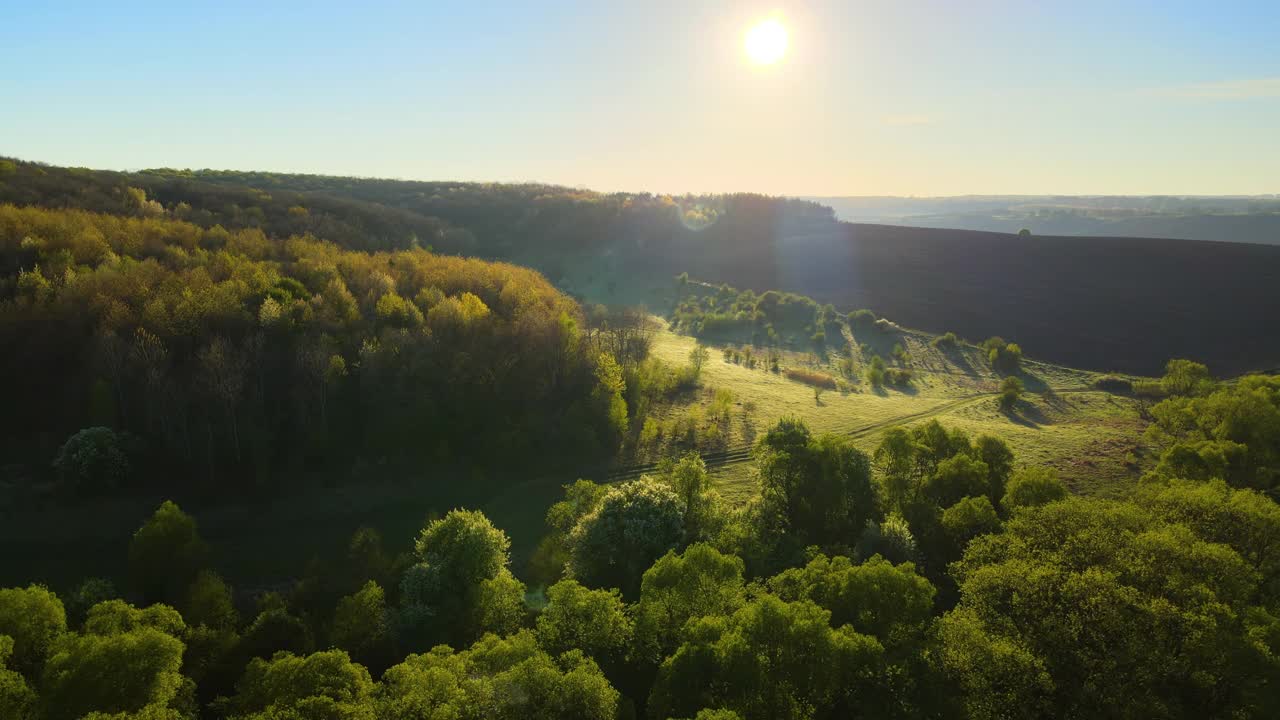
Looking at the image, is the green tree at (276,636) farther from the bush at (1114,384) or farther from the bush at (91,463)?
the bush at (1114,384)

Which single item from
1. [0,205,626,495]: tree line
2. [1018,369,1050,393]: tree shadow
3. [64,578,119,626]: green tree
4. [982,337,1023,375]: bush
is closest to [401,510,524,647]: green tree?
[64,578,119,626]: green tree

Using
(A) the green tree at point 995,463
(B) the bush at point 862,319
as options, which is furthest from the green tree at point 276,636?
(B) the bush at point 862,319

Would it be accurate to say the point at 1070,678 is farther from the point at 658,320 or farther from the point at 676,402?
the point at 658,320

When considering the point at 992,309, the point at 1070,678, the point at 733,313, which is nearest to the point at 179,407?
the point at 1070,678

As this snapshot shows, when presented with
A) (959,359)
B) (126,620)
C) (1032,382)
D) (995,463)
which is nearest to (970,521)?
(995,463)

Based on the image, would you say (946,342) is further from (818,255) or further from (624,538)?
(624,538)
